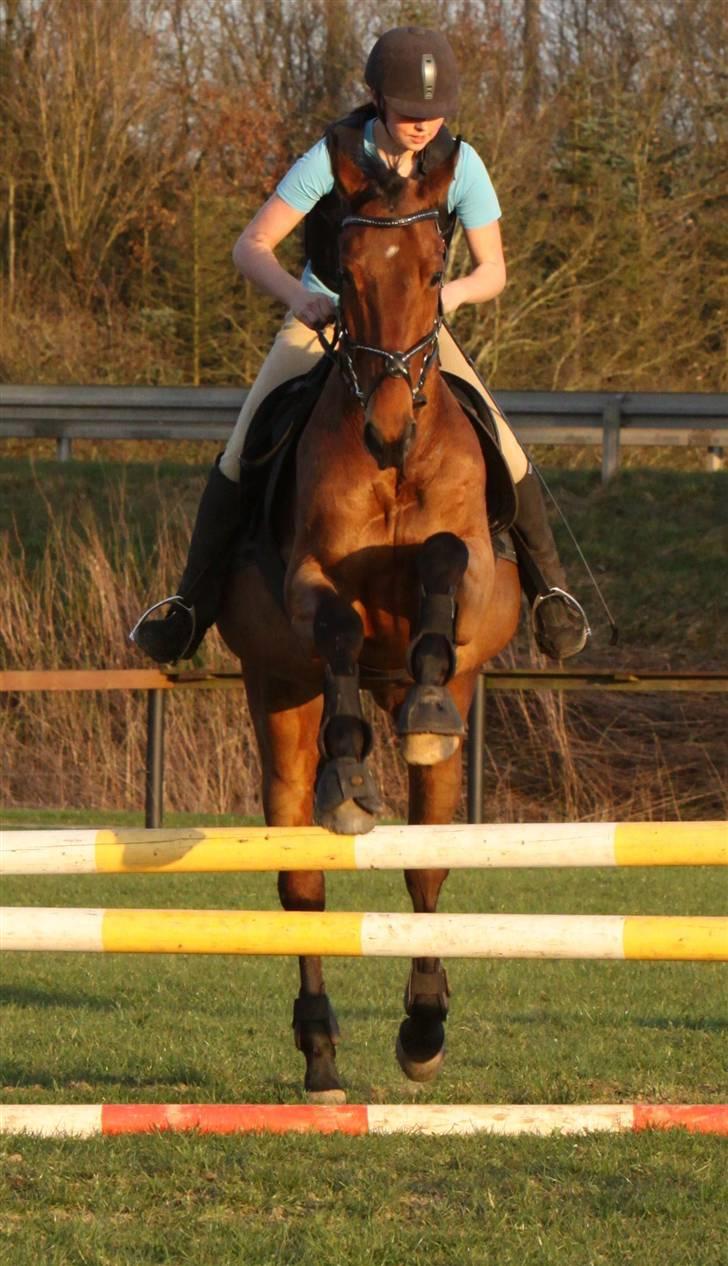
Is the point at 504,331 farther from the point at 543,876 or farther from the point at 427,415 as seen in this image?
the point at 427,415

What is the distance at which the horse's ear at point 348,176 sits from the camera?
199 inches

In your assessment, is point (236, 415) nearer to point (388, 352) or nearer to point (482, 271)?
point (482, 271)

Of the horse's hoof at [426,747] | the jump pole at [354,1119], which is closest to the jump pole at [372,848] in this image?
the horse's hoof at [426,747]

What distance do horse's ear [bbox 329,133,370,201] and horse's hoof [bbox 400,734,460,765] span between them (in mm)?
1410

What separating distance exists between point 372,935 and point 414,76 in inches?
87.4

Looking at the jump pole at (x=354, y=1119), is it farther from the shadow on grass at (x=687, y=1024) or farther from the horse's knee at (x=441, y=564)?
the shadow on grass at (x=687, y=1024)

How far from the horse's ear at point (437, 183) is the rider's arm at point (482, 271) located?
1.37ft

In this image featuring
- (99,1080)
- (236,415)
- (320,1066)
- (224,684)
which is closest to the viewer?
(320,1066)

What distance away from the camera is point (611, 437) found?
19.2 meters

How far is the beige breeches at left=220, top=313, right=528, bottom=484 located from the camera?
596 cm

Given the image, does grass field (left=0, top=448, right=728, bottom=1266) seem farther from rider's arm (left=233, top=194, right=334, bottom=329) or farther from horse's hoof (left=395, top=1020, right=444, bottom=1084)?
rider's arm (left=233, top=194, right=334, bottom=329)

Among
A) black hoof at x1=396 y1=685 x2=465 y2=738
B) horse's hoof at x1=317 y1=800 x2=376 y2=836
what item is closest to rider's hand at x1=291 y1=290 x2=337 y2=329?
black hoof at x1=396 y1=685 x2=465 y2=738

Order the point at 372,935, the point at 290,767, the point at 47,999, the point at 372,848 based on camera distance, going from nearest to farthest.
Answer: the point at 372,935 < the point at 372,848 < the point at 290,767 < the point at 47,999

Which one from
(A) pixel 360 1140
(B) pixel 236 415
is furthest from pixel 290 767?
(B) pixel 236 415
